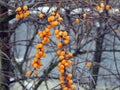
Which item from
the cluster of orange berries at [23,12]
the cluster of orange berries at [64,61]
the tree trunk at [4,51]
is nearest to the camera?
the cluster of orange berries at [64,61]

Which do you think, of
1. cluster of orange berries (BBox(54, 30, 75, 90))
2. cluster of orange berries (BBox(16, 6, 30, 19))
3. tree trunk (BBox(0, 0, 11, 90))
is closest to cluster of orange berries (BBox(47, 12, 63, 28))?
cluster of orange berries (BBox(54, 30, 75, 90))

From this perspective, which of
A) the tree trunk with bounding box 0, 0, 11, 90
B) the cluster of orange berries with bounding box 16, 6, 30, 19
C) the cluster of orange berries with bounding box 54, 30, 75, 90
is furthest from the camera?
the tree trunk with bounding box 0, 0, 11, 90

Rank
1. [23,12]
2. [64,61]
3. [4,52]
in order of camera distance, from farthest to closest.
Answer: [4,52]
[23,12]
[64,61]

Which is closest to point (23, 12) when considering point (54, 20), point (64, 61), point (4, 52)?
point (54, 20)

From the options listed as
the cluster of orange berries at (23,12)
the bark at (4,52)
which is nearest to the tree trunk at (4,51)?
the bark at (4,52)

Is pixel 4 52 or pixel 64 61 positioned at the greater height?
pixel 64 61

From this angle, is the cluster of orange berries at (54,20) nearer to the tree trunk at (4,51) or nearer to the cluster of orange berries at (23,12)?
the cluster of orange berries at (23,12)

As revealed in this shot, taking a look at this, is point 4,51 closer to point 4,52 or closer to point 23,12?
point 4,52

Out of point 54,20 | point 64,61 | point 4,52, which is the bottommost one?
point 4,52

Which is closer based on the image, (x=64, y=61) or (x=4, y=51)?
(x=64, y=61)

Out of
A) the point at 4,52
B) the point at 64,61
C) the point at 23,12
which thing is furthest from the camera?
the point at 4,52

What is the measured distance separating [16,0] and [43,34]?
0.77m

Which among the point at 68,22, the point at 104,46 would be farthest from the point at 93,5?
the point at 104,46

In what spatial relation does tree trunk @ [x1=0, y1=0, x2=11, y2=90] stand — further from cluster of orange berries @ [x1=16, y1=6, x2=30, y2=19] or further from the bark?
cluster of orange berries @ [x1=16, y1=6, x2=30, y2=19]
